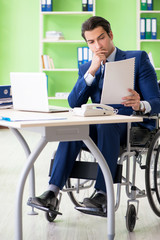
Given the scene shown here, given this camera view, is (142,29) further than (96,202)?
Yes

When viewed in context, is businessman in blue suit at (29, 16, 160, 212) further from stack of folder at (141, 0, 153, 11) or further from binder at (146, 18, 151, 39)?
stack of folder at (141, 0, 153, 11)

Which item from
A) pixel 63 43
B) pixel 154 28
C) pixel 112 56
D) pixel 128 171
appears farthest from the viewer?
pixel 63 43

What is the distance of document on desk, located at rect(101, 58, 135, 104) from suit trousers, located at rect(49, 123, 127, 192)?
16cm

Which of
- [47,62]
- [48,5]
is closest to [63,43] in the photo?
[47,62]

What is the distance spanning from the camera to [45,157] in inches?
176

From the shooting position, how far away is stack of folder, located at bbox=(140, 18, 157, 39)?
6.50 metres

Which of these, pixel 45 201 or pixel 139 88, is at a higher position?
pixel 139 88

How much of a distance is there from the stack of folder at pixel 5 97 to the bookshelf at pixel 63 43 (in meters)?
4.30

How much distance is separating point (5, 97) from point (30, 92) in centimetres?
40

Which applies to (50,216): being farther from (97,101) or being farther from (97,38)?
(97,38)

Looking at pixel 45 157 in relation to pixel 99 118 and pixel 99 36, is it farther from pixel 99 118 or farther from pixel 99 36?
pixel 99 118

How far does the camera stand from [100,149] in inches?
84.9

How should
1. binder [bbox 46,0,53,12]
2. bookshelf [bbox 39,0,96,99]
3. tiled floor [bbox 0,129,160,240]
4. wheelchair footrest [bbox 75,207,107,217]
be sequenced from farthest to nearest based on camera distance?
bookshelf [bbox 39,0,96,99]
binder [bbox 46,0,53,12]
tiled floor [bbox 0,129,160,240]
wheelchair footrest [bbox 75,207,107,217]

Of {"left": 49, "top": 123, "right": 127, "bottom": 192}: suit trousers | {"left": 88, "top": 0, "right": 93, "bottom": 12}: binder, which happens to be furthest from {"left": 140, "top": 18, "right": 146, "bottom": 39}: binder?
{"left": 49, "top": 123, "right": 127, "bottom": 192}: suit trousers
